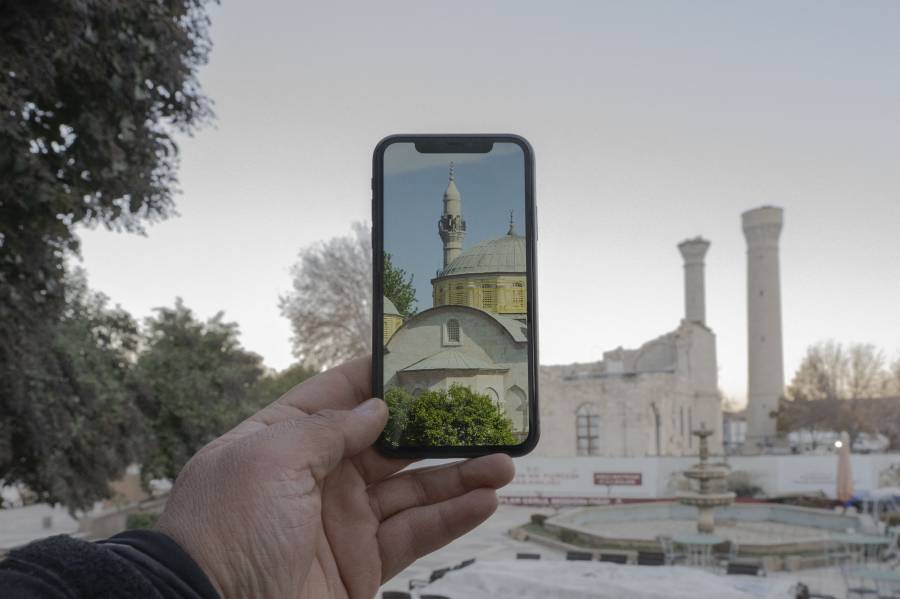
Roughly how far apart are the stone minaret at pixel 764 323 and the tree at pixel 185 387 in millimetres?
43846

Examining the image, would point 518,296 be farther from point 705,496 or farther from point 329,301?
point 329,301

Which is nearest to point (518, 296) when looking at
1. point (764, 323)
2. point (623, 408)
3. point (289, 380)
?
point (289, 380)

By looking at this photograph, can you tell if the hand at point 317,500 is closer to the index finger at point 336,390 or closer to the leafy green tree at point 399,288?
the index finger at point 336,390

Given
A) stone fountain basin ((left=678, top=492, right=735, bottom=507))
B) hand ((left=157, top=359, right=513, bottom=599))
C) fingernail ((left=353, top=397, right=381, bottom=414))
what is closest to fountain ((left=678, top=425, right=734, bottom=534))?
stone fountain basin ((left=678, top=492, right=735, bottom=507))

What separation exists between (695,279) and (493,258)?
2297 inches

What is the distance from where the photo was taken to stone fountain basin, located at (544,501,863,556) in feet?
60.6

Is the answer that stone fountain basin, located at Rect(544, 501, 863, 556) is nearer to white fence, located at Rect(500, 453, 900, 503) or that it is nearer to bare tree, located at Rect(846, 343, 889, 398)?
white fence, located at Rect(500, 453, 900, 503)

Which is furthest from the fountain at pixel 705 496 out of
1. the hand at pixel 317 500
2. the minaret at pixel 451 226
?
the minaret at pixel 451 226

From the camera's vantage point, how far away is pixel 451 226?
2521 mm

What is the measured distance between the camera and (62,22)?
627 cm

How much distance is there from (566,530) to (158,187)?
1610 centimetres

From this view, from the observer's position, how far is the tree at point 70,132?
20.6 ft

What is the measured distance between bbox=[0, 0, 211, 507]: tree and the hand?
4.70 meters

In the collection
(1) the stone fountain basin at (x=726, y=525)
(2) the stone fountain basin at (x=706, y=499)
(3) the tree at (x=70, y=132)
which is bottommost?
(1) the stone fountain basin at (x=726, y=525)
